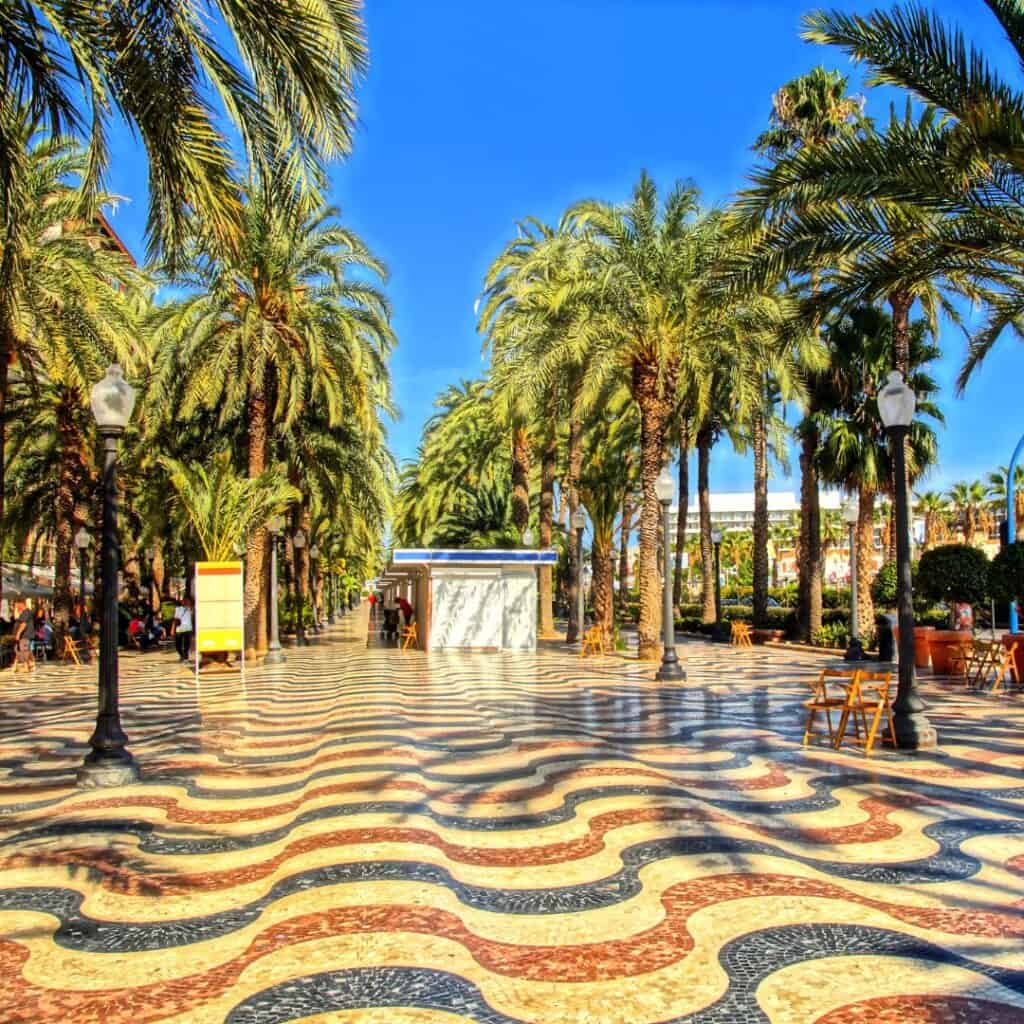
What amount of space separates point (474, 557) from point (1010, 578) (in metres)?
13.4

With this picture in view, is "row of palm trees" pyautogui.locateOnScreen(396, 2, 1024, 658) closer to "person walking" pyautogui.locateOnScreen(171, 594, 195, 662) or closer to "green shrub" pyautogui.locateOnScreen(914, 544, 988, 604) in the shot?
"green shrub" pyautogui.locateOnScreen(914, 544, 988, 604)

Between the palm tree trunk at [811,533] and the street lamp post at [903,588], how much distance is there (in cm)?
1510

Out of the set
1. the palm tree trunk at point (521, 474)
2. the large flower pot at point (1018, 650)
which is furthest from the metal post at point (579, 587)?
the large flower pot at point (1018, 650)

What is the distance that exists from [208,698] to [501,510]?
25787 mm

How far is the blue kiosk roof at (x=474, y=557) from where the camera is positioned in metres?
24.7

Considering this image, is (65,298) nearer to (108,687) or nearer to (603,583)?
(108,687)

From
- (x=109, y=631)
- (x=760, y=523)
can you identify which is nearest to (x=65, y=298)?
(x=109, y=631)

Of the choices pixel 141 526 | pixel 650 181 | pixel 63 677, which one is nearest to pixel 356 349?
pixel 650 181

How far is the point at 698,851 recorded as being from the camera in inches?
218

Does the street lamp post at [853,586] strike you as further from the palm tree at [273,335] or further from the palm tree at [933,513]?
the palm tree at [933,513]

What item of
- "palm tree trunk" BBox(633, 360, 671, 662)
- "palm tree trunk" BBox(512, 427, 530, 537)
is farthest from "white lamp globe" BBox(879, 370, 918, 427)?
"palm tree trunk" BBox(512, 427, 530, 537)

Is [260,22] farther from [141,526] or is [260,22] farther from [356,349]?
[141,526]

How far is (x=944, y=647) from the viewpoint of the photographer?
17203 mm

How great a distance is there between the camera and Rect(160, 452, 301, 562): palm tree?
67.7ft
